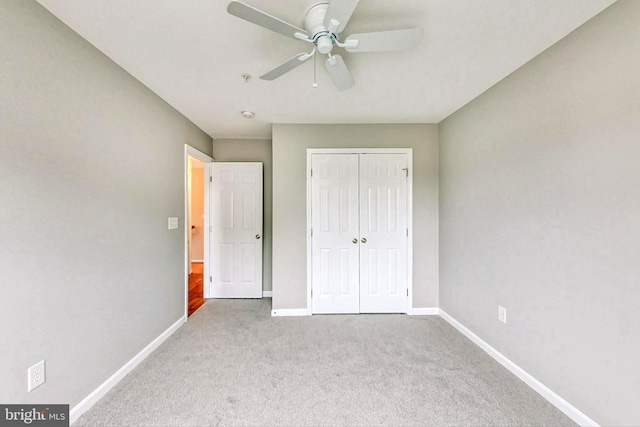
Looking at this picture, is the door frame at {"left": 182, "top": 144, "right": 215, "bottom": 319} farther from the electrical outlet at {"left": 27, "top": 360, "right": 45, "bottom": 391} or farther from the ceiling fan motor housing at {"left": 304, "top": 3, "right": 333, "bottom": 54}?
the ceiling fan motor housing at {"left": 304, "top": 3, "right": 333, "bottom": 54}

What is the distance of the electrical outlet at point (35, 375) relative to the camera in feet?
4.12

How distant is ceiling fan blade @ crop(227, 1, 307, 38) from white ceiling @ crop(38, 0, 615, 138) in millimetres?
196

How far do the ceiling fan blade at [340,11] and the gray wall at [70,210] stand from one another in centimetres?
153

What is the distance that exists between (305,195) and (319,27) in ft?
6.06

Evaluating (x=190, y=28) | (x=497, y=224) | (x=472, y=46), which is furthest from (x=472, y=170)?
(x=190, y=28)

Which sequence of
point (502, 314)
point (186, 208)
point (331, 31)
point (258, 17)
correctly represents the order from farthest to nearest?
point (186, 208) < point (502, 314) < point (331, 31) < point (258, 17)

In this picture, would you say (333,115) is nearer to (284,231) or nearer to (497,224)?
(284,231)

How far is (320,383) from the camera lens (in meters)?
1.79

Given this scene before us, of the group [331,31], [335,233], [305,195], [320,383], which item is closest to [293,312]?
[335,233]

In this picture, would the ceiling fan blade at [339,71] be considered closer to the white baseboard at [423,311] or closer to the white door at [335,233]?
the white door at [335,233]

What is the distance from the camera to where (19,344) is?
121cm

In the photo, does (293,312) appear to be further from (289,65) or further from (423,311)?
(289,65)

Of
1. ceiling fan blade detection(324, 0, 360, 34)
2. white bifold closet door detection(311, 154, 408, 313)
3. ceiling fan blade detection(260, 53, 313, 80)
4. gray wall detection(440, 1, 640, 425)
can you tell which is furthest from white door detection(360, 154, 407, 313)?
ceiling fan blade detection(324, 0, 360, 34)

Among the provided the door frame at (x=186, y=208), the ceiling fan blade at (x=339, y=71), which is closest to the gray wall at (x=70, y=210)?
the door frame at (x=186, y=208)
